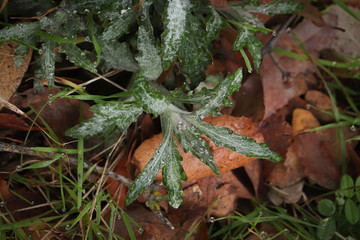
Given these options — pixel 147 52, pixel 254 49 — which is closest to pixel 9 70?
pixel 147 52

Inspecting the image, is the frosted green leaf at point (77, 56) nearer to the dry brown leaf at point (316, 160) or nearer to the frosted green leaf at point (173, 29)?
the frosted green leaf at point (173, 29)

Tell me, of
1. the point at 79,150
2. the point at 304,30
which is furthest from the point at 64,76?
the point at 304,30

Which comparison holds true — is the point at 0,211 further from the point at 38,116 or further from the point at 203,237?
the point at 203,237

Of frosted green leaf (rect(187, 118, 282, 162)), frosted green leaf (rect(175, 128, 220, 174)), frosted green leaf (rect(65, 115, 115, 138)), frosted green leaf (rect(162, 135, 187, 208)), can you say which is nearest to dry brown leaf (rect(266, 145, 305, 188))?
frosted green leaf (rect(187, 118, 282, 162))

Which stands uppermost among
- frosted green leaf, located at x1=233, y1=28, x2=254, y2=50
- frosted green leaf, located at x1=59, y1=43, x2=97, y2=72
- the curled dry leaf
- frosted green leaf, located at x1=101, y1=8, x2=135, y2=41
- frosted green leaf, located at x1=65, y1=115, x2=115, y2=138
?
frosted green leaf, located at x1=101, y1=8, x2=135, y2=41

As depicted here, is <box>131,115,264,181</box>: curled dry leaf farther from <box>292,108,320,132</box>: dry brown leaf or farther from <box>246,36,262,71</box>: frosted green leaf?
<box>292,108,320,132</box>: dry brown leaf

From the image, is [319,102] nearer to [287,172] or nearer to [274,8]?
[287,172]
